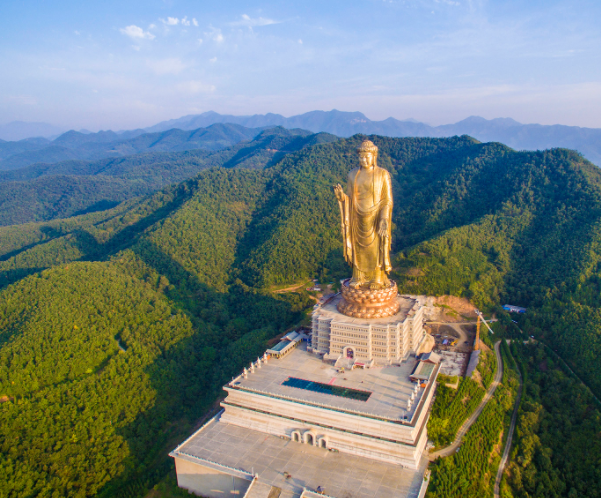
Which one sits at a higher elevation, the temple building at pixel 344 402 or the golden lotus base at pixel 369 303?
the golden lotus base at pixel 369 303

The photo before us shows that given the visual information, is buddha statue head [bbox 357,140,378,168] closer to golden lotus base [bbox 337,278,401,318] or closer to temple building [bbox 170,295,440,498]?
golden lotus base [bbox 337,278,401,318]

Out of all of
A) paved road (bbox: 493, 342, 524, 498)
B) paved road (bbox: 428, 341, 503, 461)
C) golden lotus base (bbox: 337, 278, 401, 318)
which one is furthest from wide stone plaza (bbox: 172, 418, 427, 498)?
golden lotus base (bbox: 337, 278, 401, 318)

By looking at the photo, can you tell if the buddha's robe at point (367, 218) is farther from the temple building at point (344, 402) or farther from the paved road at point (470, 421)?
the paved road at point (470, 421)

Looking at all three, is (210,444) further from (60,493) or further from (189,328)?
(189,328)

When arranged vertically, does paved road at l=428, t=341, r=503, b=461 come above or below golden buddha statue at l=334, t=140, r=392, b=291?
below

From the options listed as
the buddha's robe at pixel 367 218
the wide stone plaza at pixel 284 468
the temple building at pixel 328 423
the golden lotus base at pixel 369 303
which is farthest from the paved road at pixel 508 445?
the buddha's robe at pixel 367 218
